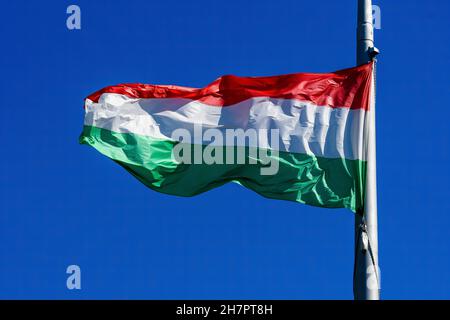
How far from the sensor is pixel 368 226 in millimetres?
19812

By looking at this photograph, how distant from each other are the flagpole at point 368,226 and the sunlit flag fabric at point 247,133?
40cm

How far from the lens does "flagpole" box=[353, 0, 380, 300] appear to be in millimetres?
19469

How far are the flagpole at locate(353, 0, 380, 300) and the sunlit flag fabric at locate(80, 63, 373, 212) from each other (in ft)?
1.31

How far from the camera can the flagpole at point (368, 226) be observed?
19.5 meters

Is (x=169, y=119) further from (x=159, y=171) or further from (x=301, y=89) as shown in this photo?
(x=301, y=89)

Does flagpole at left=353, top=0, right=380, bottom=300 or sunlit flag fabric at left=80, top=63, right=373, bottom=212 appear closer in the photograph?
flagpole at left=353, top=0, right=380, bottom=300

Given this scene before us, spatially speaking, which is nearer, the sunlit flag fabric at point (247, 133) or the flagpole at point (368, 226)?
the flagpole at point (368, 226)

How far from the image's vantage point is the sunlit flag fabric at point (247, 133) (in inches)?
851

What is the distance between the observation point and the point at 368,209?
65.7 ft
